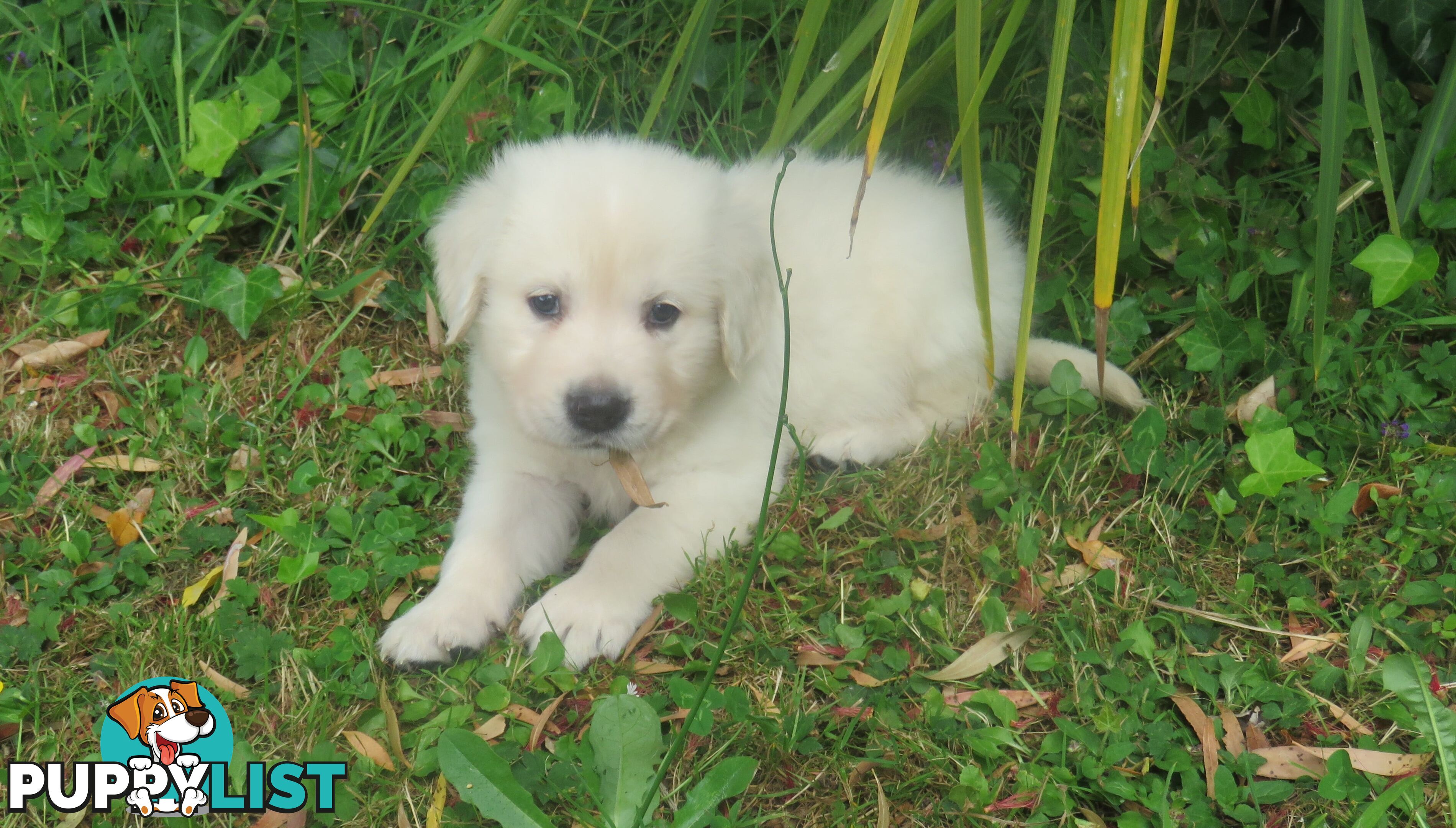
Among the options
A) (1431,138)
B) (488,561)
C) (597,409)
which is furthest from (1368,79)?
(488,561)

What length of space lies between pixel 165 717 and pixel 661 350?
3.65 feet

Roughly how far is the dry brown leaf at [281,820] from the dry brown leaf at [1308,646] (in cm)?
176

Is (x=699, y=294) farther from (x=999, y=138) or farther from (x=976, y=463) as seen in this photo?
(x=999, y=138)

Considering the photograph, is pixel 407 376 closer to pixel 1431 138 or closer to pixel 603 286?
pixel 603 286

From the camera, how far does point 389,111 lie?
3.16 metres

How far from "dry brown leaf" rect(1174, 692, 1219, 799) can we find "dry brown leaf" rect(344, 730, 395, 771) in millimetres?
1367

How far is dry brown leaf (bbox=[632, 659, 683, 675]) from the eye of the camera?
6.88 feet

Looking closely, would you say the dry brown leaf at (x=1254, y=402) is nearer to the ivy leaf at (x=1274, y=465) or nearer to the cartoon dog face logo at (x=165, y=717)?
the ivy leaf at (x=1274, y=465)

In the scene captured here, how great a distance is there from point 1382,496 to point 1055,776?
44.2 inches

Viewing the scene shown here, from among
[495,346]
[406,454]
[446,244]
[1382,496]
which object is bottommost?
[406,454]

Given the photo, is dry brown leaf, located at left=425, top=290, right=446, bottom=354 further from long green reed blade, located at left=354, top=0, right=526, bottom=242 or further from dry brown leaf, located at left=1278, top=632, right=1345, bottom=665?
dry brown leaf, located at left=1278, top=632, right=1345, bottom=665

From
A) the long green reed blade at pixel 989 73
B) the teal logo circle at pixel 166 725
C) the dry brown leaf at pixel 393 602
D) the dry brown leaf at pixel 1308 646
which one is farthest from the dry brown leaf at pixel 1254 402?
the teal logo circle at pixel 166 725

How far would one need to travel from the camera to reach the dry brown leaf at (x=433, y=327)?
2.98 m

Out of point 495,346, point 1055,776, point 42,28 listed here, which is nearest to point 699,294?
point 495,346
